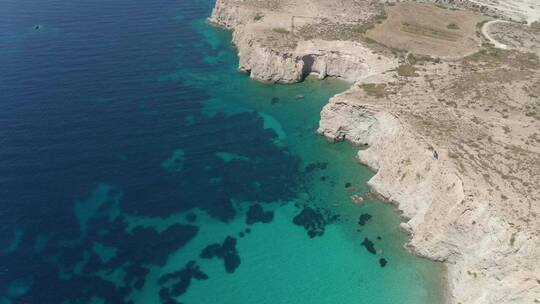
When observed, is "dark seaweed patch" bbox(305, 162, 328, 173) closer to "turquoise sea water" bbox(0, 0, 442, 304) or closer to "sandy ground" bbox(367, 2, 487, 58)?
"turquoise sea water" bbox(0, 0, 442, 304)

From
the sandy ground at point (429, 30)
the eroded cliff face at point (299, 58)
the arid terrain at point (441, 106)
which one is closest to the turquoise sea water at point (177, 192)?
the eroded cliff face at point (299, 58)

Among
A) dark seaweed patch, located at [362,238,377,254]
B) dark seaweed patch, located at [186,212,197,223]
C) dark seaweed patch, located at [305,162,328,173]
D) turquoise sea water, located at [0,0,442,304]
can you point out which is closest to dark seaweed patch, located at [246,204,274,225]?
turquoise sea water, located at [0,0,442,304]

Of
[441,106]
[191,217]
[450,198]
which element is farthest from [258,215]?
[441,106]

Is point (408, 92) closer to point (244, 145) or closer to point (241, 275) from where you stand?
point (244, 145)

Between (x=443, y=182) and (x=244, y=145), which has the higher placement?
(x=443, y=182)

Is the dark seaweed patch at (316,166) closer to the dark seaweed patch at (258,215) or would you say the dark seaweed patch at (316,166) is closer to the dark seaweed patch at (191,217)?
the dark seaweed patch at (258,215)

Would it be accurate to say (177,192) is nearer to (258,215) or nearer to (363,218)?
(258,215)

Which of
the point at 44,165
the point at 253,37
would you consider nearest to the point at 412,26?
the point at 253,37
